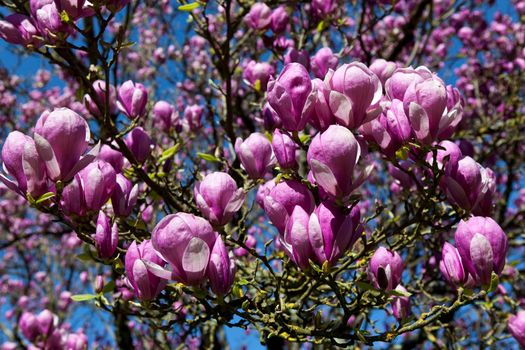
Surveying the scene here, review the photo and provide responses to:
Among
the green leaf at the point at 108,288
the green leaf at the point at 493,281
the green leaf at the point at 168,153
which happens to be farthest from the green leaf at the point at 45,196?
the green leaf at the point at 493,281

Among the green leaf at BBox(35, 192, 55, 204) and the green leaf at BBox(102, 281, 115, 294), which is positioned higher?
the green leaf at BBox(35, 192, 55, 204)

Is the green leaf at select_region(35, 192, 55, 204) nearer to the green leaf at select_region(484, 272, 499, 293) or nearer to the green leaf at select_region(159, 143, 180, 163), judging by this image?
the green leaf at select_region(159, 143, 180, 163)

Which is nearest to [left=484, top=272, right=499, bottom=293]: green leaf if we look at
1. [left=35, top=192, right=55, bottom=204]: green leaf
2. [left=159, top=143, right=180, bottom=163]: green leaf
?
[left=35, top=192, right=55, bottom=204]: green leaf

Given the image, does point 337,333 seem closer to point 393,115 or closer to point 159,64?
point 393,115

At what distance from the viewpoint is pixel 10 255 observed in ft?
30.7

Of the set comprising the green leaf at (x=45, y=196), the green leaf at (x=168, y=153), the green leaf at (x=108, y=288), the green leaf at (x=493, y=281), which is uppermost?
the green leaf at (x=168, y=153)

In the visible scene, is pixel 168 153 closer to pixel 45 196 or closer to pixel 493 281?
pixel 45 196

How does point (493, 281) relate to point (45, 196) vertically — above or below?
below

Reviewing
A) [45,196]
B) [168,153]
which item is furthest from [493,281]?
[168,153]

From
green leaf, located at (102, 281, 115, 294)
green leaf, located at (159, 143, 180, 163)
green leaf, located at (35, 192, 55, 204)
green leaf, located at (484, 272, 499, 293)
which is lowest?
green leaf, located at (484, 272, 499, 293)

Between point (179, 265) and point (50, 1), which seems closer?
point (179, 265)

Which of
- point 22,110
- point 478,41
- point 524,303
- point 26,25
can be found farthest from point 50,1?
point 22,110

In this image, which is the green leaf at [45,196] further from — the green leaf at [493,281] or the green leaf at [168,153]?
the green leaf at [493,281]

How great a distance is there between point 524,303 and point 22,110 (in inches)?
265
